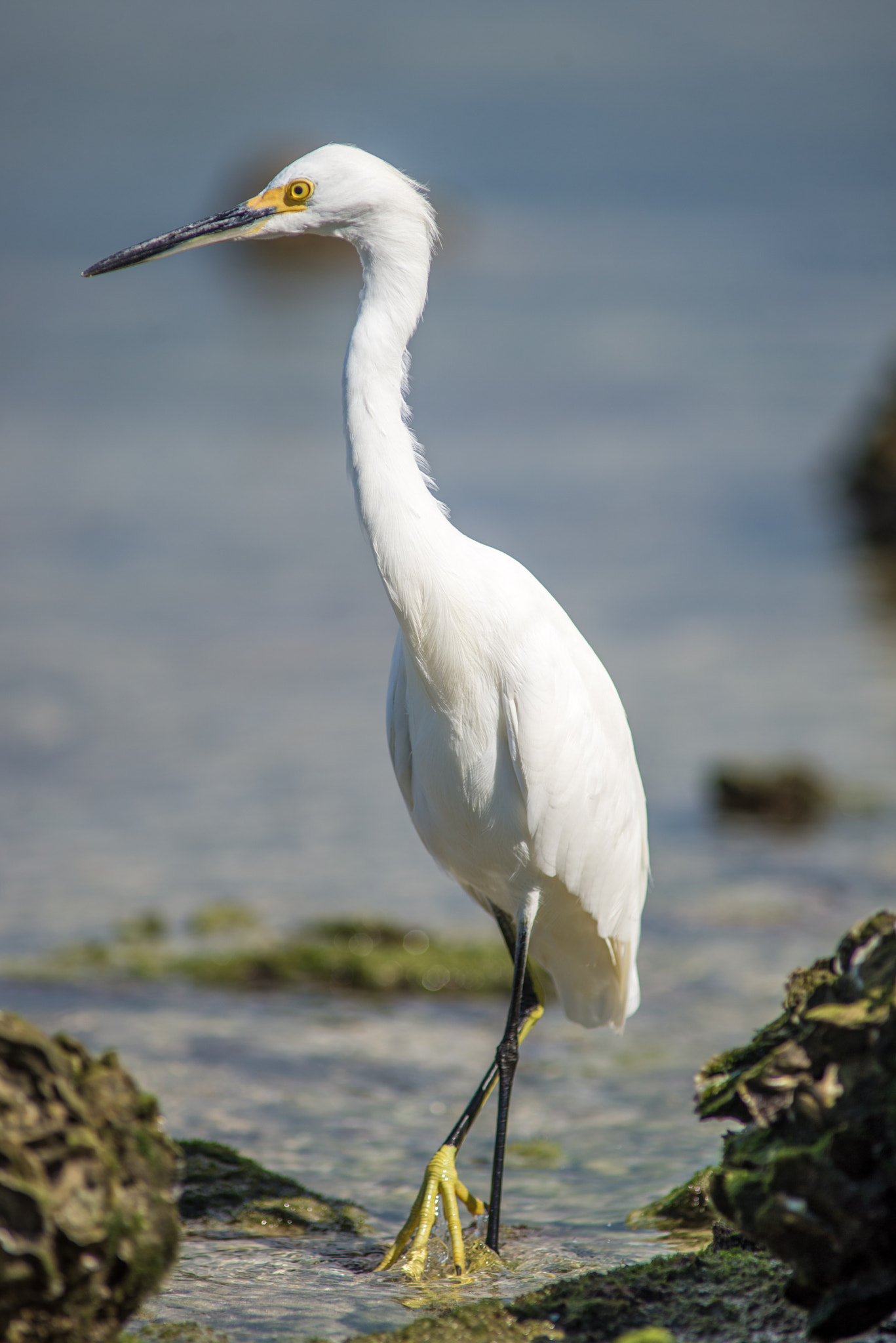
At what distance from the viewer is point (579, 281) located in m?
32.2

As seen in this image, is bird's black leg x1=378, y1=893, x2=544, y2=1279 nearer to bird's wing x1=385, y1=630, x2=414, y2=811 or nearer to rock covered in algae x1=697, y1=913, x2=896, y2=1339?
bird's wing x1=385, y1=630, x2=414, y2=811

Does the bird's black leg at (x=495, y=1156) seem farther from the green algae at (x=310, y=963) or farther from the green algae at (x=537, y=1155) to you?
the green algae at (x=310, y=963)

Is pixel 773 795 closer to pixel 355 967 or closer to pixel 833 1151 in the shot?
pixel 355 967

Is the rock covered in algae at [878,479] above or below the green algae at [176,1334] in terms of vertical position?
above

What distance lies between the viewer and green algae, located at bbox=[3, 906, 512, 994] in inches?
246

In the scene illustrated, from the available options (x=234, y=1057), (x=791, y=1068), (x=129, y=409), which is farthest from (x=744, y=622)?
(x=129, y=409)

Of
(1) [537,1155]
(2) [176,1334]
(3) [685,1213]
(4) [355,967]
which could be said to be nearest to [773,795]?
(4) [355,967]

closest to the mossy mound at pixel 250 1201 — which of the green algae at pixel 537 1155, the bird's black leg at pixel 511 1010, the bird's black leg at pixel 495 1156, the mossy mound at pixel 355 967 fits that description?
the bird's black leg at pixel 495 1156

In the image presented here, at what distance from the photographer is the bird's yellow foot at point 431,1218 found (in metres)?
3.63

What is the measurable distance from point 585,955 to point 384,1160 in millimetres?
967

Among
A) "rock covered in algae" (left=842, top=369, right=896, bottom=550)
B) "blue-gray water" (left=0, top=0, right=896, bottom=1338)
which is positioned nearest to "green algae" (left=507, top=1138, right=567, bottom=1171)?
"blue-gray water" (left=0, top=0, right=896, bottom=1338)

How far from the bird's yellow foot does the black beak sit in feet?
8.58

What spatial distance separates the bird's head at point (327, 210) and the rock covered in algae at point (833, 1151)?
2.25 metres

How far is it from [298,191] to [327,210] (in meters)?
0.10
